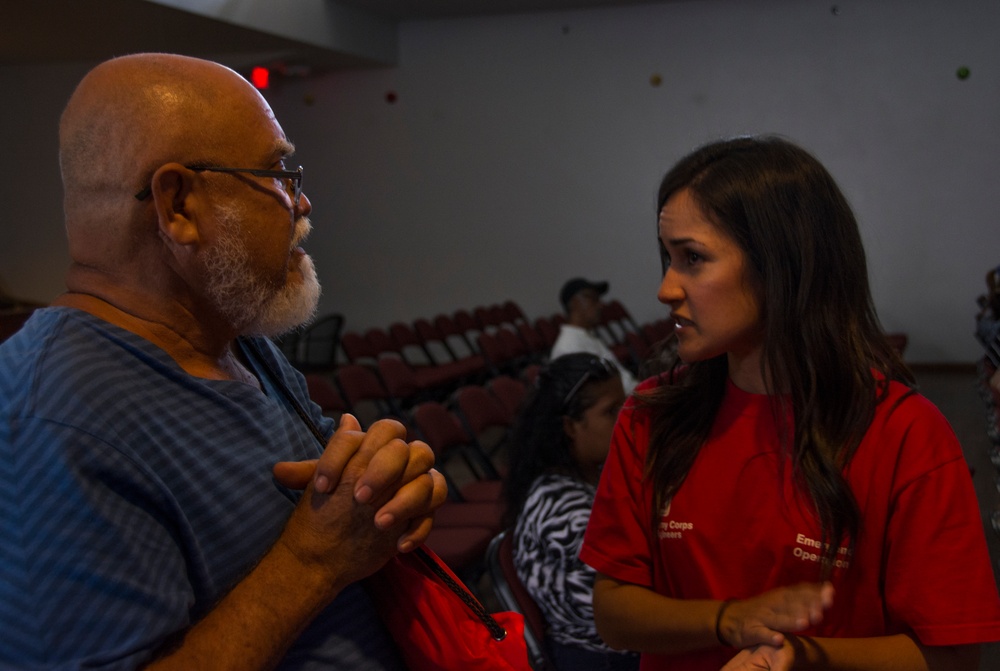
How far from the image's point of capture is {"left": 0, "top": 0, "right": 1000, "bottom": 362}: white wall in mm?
8438

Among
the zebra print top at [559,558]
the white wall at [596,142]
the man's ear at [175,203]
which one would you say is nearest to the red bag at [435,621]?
the man's ear at [175,203]

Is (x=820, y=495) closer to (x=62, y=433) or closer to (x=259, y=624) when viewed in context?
(x=259, y=624)

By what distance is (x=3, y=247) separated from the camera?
9.34m

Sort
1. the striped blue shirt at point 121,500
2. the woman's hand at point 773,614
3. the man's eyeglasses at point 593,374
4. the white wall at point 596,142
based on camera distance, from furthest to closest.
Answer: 1. the white wall at point 596,142
2. the man's eyeglasses at point 593,374
3. the woman's hand at point 773,614
4. the striped blue shirt at point 121,500

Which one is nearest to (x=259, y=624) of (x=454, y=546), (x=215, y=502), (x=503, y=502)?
(x=215, y=502)

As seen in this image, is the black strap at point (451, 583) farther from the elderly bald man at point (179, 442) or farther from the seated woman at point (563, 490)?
the seated woman at point (563, 490)

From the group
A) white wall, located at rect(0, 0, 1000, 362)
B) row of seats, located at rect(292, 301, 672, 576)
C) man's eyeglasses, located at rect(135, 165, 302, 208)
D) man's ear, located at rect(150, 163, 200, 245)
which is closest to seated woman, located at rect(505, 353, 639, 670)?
row of seats, located at rect(292, 301, 672, 576)

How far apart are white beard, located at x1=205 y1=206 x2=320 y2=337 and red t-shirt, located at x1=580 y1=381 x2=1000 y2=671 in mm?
517

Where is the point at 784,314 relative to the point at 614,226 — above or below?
above

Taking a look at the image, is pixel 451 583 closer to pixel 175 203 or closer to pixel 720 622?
pixel 720 622

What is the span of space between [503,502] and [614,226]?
7.59m

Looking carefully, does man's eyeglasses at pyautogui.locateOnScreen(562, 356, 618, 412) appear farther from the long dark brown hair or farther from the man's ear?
the man's ear

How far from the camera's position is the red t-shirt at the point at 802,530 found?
1012 millimetres

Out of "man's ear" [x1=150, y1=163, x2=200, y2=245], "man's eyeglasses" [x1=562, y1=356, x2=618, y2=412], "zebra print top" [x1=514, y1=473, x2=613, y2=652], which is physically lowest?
"zebra print top" [x1=514, y1=473, x2=613, y2=652]
